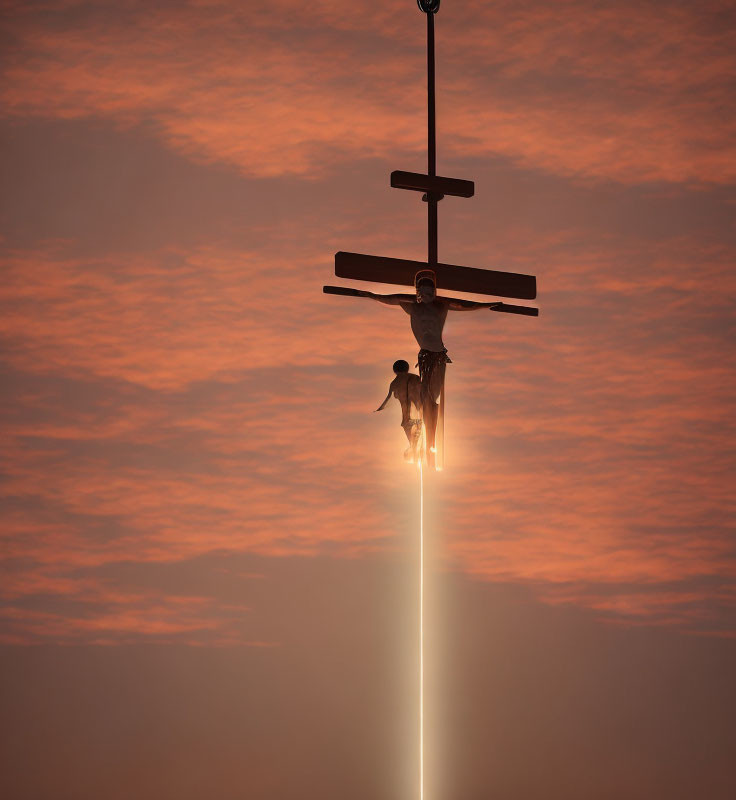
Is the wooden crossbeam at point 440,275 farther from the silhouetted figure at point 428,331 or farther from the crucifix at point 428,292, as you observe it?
the silhouetted figure at point 428,331

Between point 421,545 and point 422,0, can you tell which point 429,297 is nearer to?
point 422,0

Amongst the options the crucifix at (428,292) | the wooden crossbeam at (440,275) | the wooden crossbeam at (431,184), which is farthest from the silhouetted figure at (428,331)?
the wooden crossbeam at (431,184)

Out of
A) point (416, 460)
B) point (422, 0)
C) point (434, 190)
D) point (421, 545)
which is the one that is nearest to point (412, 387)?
point (416, 460)

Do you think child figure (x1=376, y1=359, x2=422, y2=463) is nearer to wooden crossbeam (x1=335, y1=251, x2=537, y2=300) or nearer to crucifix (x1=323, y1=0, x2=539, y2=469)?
crucifix (x1=323, y1=0, x2=539, y2=469)

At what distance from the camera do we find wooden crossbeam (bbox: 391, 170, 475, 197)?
1153 cm

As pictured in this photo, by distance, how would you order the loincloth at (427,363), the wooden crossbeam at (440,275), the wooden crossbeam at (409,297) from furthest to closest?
the loincloth at (427,363) < the wooden crossbeam at (440,275) < the wooden crossbeam at (409,297)

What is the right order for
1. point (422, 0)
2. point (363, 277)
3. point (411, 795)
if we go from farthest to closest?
1. point (411, 795)
2. point (422, 0)
3. point (363, 277)

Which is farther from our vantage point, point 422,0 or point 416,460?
point 422,0

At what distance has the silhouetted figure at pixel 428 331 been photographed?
11477mm

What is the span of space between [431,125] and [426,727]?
5.81 m

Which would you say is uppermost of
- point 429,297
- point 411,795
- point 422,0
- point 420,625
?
point 422,0

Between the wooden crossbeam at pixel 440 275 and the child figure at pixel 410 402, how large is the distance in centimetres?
60

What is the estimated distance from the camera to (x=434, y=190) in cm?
1166

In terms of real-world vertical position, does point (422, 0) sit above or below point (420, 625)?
above
